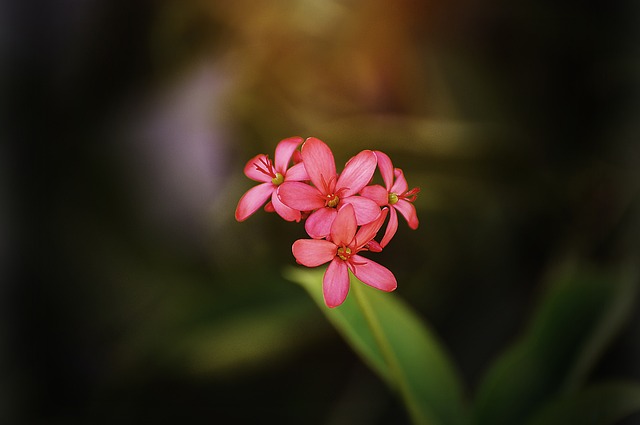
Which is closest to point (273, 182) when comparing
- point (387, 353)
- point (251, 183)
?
point (387, 353)

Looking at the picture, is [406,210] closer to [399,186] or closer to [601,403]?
[399,186]

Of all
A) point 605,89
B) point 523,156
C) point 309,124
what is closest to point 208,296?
point 309,124

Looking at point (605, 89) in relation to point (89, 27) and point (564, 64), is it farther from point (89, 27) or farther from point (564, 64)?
point (89, 27)

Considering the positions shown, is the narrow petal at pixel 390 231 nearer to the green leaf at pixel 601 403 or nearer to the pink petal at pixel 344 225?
the pink petal at pixel 344 225

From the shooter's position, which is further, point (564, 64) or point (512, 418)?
point (564, 64)

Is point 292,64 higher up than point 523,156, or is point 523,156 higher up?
point 292,64

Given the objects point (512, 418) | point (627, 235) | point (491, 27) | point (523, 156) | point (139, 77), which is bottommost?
point (512, 418)

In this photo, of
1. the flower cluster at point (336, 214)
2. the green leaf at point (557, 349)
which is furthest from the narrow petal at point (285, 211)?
the green leaf at point (557, 349)
